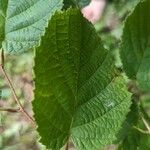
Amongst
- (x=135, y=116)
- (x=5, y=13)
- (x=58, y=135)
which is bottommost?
(x=135, y=116)

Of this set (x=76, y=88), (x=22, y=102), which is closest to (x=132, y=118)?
(x=76, y=88)

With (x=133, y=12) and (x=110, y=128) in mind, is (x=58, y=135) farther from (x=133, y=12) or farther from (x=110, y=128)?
(x=133, y=12)

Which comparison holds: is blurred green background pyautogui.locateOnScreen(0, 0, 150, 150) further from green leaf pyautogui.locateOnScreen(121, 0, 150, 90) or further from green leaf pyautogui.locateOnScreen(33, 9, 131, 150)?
green leaf pyautogui.locateOnScreen(33, 9, 131, 150)

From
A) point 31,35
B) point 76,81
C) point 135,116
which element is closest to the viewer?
point 76,81

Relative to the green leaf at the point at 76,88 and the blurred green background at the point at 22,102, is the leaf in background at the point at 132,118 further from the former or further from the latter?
the blurred green background at the point at 22,102

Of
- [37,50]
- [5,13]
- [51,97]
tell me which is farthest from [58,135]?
[5,13]

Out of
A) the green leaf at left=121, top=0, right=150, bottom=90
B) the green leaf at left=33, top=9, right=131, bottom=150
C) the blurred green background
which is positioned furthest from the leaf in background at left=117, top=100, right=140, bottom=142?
the blurred green background

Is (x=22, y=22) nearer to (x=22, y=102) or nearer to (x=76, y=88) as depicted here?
(x=76, y=88)
